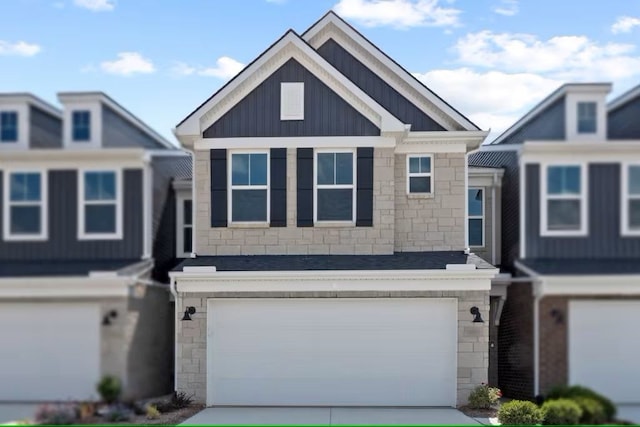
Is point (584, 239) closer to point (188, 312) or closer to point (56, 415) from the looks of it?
point (188, 312)

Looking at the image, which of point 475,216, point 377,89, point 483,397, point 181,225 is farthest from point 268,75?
point 483,397

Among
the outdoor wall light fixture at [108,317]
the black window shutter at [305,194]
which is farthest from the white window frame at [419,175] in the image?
the outdoor wall light fixture at [108,317]

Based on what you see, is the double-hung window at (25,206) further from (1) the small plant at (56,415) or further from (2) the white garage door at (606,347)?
(2) the white garage door at (606,347)

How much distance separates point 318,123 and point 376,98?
2.11 metres

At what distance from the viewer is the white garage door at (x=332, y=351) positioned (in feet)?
45.9

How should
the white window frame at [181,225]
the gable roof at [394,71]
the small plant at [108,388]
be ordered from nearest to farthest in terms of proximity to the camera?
1. the small plant at [108,388]
2. the white window frame at [181,225]
3. the gable roof at [394,71]

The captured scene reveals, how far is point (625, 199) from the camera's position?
1243 cm

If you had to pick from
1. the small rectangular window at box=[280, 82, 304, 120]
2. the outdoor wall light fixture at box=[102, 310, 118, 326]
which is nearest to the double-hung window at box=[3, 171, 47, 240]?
the outdoor wall light fixture at box=[102, 310, 118, 326]

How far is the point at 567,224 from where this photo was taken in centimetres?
1245

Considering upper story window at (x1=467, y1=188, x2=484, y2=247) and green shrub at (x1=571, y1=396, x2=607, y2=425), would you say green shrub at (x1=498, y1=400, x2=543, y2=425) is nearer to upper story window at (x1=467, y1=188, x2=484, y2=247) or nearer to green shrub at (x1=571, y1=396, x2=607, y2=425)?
green shrub at (x1=571, y1=396, x2=607, y2=425)

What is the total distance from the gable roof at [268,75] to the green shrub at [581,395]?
5.74m

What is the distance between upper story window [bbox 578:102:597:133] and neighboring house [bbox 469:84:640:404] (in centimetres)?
2

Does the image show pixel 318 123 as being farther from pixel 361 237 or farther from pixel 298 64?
pixel 361 237

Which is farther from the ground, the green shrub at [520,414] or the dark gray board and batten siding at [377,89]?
the dark gray board and batten siding at [377,89]
